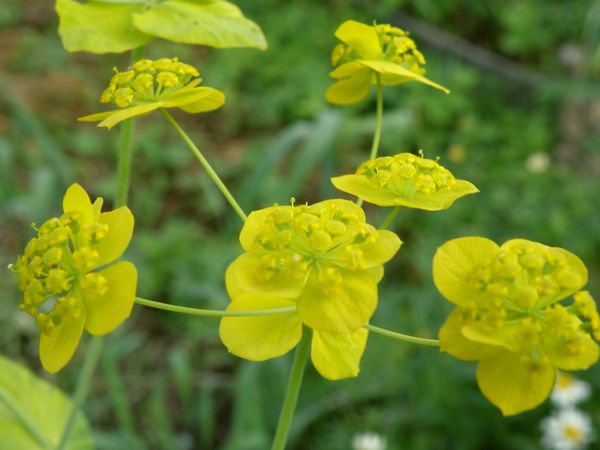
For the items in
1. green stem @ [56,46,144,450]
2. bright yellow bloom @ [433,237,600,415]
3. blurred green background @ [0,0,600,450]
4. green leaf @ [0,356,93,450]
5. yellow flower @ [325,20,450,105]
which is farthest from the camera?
blurred green background @ [0,0,600,450]

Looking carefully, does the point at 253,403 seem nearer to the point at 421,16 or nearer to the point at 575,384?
the point at 575,384

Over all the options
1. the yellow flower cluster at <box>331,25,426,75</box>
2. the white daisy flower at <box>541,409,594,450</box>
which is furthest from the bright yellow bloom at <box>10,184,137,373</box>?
the white daisy flower at <box>541,409,594,450</box>

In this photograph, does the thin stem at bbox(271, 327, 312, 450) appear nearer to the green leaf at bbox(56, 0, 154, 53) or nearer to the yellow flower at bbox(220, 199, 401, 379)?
the yellow flower at bbox(220, 199, 401, 379)

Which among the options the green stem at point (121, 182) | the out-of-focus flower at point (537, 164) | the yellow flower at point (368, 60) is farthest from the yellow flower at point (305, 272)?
the out-of-focus flower at point (537, 164)

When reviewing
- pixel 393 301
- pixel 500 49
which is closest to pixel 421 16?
pixel 500 49

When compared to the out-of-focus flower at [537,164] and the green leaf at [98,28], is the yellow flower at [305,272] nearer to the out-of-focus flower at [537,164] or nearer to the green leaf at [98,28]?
the green leaf at [98,28]
